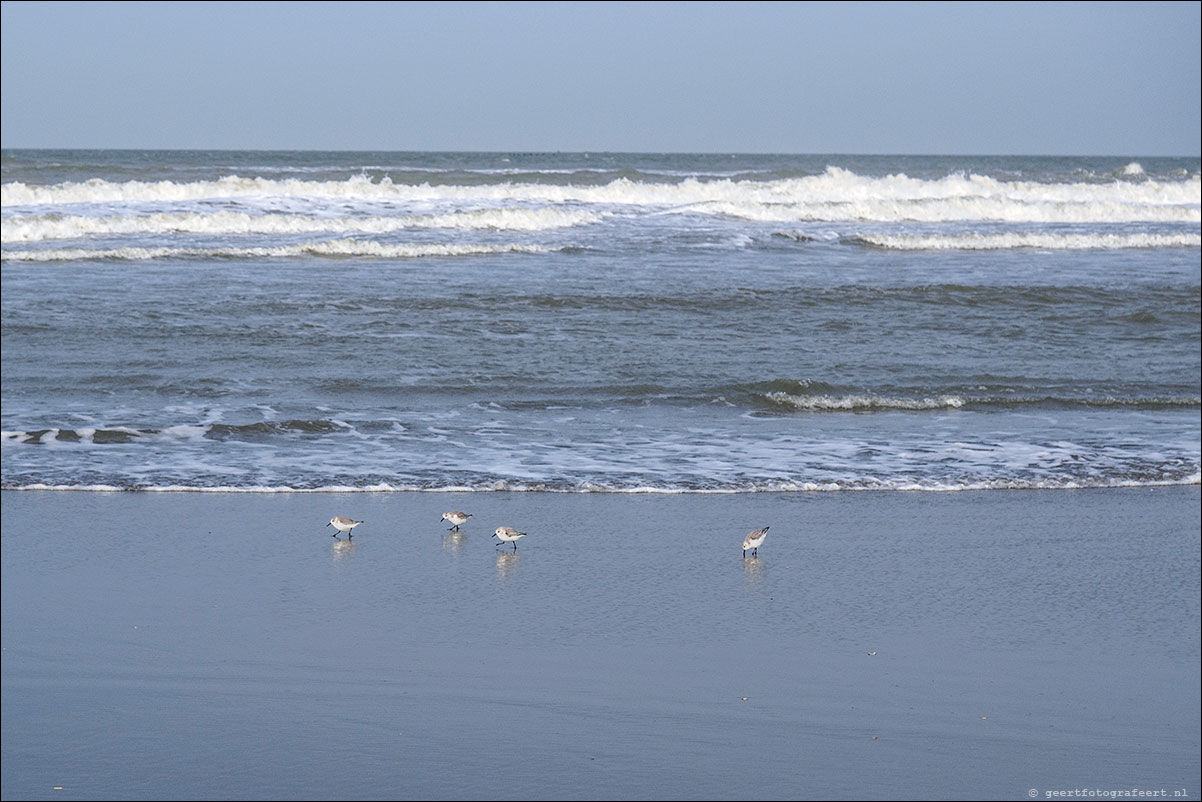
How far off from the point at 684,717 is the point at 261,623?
1.91 m

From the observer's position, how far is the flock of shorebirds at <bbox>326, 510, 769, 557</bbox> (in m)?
5.91

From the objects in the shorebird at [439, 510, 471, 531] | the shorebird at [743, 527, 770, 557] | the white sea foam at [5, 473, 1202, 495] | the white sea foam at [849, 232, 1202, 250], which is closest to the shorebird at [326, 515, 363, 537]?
the shorebird at [439, 510, 471, 531]

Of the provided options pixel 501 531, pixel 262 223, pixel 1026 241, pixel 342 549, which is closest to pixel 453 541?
pixel 501 531

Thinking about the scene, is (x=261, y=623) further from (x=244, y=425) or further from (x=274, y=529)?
(x=244, y=425)

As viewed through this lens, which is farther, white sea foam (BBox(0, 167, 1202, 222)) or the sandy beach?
white sea foam (BBox(0, 167, 1202, 222))

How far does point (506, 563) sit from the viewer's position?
5887mm

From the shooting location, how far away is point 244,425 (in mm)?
8789

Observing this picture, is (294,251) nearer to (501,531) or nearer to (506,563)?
(501,531)

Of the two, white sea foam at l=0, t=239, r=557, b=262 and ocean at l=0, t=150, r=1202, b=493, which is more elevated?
white sea foam at l=0, t=239, r=557, b=262

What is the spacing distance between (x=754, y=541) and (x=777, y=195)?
30084 millimetres

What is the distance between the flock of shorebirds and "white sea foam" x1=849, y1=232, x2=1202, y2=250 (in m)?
17.6

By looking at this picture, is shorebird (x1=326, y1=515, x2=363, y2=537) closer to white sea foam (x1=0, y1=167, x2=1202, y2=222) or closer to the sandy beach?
the sandy beach

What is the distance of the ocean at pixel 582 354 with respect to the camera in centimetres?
790

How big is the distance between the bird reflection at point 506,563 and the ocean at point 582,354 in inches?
50.5
